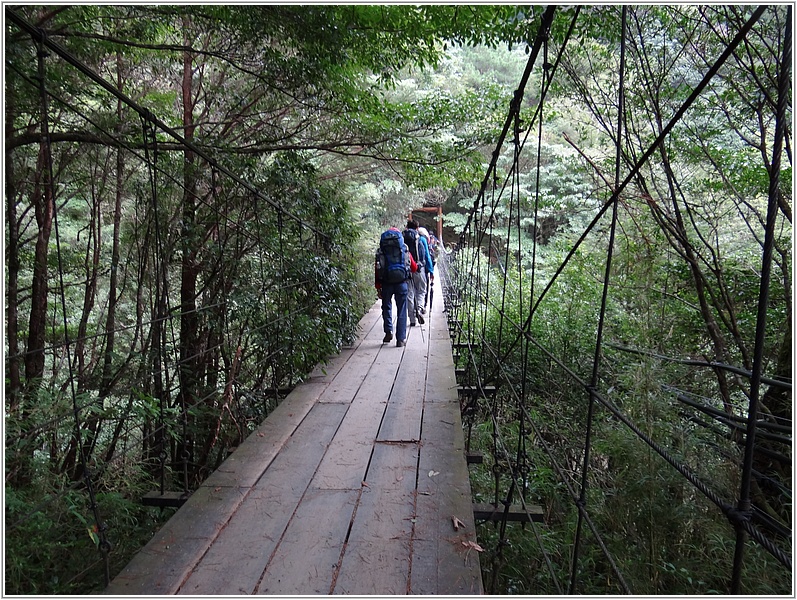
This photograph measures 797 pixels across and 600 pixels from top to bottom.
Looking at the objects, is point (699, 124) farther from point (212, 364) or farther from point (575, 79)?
point (212, 364)

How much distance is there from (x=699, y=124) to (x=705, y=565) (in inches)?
104

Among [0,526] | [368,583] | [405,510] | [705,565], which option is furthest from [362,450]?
[705,565]

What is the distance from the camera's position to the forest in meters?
2.06

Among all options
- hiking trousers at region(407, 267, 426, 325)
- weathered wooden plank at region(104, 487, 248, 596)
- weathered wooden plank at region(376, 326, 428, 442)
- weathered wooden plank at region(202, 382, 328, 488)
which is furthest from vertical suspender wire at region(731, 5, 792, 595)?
hiking trousers at region(407, 267, 426, 325)

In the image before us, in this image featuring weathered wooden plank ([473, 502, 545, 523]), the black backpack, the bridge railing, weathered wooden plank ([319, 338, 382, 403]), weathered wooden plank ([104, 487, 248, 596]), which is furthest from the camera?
the black backpack

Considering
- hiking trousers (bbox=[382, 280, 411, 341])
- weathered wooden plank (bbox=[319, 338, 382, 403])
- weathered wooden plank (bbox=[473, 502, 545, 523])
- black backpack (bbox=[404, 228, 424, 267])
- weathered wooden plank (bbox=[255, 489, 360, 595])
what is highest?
black backpack (bbox=[404, 228, 424, 267])

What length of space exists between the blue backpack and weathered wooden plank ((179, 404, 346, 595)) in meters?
1.79

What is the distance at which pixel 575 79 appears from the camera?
3.57 metres

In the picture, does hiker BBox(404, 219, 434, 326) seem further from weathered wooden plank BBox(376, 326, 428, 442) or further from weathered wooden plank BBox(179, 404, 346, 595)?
weathered wooden plank BBox(179, 404, 346, 595)

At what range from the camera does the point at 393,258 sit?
150 inches

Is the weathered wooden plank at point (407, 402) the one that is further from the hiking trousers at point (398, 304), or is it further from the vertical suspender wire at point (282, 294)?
the vertical suspender wire at point (282, 294)

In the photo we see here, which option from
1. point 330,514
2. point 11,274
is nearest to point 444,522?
point 330,514

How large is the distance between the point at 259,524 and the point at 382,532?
36 centimetres

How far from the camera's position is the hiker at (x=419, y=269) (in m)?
4.50
